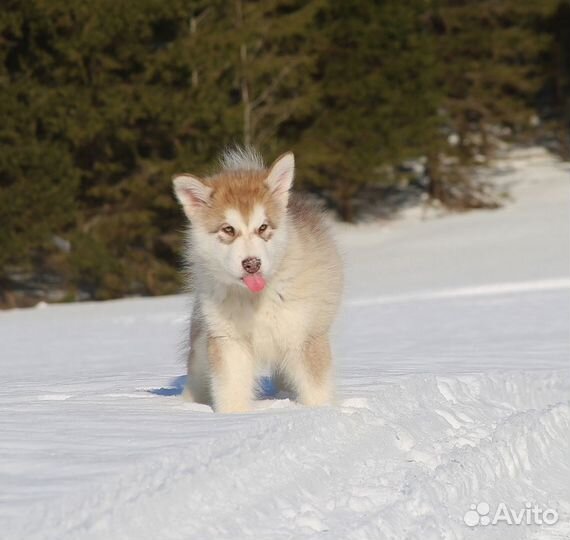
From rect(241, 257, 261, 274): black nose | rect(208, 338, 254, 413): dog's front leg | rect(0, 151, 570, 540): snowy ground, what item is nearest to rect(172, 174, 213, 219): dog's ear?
rect(241, 257, 261, 274): black nose

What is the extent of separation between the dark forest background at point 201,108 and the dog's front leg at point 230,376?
508 inches

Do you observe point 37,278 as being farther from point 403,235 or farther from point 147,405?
point 147,405

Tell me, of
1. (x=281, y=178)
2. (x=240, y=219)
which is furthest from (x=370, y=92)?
(x=240, y=219)

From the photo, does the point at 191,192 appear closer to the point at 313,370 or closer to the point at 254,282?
the point at 254,282

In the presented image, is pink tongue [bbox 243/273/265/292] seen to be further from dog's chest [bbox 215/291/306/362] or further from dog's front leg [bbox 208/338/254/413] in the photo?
dog's front leg [bbox 208/338/254/413]

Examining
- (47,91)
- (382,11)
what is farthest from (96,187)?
(382,11)

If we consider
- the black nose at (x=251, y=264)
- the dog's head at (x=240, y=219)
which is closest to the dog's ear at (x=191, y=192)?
the dog's head at (x=240, y=219)

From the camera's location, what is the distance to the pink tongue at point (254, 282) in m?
5.49

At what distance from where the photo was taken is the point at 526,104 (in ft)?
97.3

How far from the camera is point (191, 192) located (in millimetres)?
5793

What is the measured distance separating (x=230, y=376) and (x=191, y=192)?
97 cm

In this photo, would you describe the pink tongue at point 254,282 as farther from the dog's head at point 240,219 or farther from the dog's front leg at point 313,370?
the dog's front leg at point 313,370

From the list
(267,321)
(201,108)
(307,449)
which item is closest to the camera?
(307,449)

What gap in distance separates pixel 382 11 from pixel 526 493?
1913 centimetres
